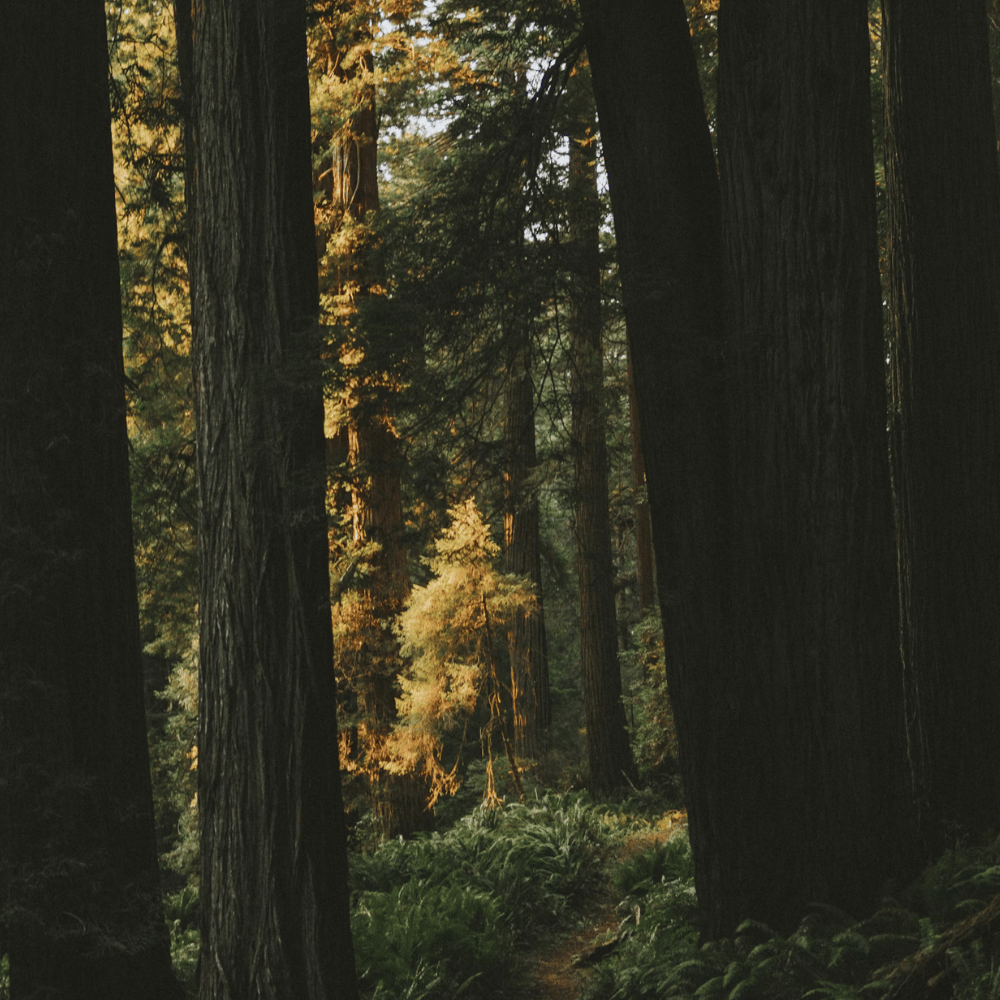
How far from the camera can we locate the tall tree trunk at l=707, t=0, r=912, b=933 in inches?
187

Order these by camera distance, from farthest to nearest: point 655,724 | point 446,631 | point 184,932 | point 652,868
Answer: point 655,724, point 446,631, point 184,932, point 652,868

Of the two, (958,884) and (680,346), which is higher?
(680,346)

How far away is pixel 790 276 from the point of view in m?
4.79

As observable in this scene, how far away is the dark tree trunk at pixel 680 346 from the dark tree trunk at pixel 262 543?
1.68m

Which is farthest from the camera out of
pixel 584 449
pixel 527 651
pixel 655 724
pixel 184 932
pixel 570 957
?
pixel 527 651

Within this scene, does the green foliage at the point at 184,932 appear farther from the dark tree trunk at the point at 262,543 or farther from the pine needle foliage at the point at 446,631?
the pine needle foliage at the point at 446,631

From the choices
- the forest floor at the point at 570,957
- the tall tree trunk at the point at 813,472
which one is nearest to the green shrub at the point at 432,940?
the forest floor at the point at 570,957

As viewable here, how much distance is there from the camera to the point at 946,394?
5.62 meters

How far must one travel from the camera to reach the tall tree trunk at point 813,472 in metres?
4.76

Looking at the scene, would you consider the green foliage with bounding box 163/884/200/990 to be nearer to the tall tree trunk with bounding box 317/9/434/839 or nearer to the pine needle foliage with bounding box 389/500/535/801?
the tall tree trunk with bounding box 317/9/434/839

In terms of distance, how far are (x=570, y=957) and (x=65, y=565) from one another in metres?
4.93

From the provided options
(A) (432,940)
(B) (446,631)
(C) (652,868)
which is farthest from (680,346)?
(B) (446,631)

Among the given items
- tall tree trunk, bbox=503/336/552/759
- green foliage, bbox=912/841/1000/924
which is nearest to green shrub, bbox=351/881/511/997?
green foliage, bbox=912/841/1000/924

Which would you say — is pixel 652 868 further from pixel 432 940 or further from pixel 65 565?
pixel 65 565
